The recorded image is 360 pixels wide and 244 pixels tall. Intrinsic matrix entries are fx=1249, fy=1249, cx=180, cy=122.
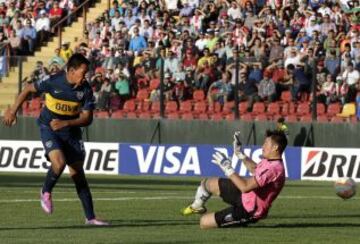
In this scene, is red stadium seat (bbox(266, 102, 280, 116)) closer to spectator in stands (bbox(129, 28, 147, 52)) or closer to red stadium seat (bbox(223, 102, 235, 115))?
red stadium seat (bbox(223, 102, 235, 115))

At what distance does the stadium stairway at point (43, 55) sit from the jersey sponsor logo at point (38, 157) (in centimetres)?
300

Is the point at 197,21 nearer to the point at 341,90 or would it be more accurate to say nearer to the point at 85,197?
the point at 341,90

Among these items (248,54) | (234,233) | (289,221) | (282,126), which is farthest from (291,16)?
(234,233)

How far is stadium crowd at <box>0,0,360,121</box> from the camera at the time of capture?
3241 cm

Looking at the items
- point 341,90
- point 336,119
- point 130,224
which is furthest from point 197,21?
point 130,224

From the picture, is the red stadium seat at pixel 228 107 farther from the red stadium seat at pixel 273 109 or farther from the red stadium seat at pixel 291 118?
the red stadium seat at pixel 291 118

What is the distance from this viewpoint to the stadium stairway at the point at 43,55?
3675 centimetres

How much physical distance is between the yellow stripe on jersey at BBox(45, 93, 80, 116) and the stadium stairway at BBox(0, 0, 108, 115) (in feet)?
67.0

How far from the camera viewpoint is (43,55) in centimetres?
3997

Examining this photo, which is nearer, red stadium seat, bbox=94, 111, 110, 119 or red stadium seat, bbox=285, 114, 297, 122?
red stadium seat, bbox=285, 114, 297, 122

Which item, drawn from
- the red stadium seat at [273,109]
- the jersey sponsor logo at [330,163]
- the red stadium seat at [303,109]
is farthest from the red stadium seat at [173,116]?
the jersey sponsor logo at [330,163]

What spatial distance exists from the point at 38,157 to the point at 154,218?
1690cm

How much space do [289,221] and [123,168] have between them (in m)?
16.2

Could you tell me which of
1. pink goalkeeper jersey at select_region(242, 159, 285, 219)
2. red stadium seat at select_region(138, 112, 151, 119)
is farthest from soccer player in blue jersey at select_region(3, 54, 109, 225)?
red stadium seat at select_region(138, 112, 151, 119)
